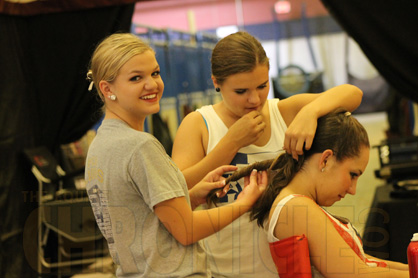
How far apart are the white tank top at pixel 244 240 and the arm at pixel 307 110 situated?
0.05m

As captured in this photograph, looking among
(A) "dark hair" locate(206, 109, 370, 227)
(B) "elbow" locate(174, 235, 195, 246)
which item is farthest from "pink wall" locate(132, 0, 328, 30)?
(B) "elbow" locate(174, 235, 195, 246)

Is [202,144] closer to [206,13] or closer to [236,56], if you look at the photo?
[236,56]

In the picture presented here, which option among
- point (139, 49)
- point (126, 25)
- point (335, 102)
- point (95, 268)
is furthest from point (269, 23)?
point (139, 49)

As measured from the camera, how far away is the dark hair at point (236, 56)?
4.99 ft

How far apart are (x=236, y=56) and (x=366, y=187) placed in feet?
7.33

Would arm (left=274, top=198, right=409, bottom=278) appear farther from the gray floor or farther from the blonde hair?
the gray floor

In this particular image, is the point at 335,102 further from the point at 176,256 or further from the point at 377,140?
the point at 377,140

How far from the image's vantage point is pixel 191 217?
1219 millimetres

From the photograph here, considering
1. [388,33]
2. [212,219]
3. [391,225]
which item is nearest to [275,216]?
[212,219]

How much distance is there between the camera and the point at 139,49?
1.27 m

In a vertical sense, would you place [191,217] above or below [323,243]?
above

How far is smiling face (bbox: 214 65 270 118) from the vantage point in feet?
5.01

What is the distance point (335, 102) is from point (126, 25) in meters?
2.80

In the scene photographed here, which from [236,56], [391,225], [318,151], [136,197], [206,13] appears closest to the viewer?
[136,197]
